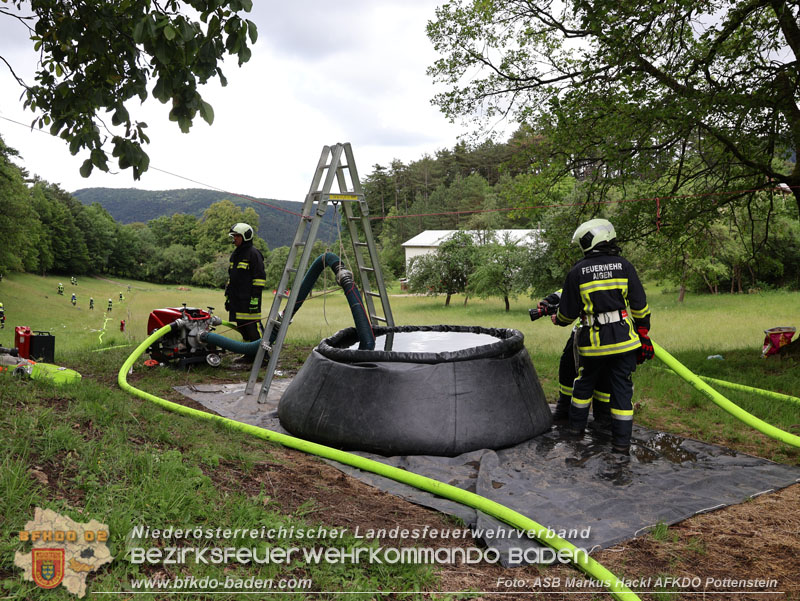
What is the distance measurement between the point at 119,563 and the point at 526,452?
3062 mm

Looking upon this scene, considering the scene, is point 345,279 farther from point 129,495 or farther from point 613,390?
point 129,495

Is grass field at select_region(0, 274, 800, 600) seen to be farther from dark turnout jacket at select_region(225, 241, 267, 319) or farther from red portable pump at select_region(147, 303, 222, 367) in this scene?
dark turnout jacket at select_region(225, 241, 267, 319)

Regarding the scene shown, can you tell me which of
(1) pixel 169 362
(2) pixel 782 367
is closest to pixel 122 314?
(1) pixel 169 362

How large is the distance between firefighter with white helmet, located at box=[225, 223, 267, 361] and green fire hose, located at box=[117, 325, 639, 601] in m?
2.73

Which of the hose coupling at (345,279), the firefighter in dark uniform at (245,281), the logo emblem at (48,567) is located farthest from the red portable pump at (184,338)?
the logo emblem at (48,567)

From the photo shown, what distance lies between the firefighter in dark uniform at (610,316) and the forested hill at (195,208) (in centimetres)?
286

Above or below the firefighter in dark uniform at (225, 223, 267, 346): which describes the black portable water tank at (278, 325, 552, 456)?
below

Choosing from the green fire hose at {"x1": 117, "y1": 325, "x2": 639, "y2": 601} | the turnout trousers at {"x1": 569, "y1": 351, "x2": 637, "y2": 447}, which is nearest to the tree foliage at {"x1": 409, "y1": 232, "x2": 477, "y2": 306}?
the green fire hose at {"x1": 117, "y1": 325, "x2": 639, "y2": 601}

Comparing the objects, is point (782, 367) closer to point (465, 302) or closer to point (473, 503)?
point (473, 503)

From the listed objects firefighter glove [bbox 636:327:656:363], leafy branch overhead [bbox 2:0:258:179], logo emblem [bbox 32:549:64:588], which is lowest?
logo emblem [bbox 32:549:64:588]

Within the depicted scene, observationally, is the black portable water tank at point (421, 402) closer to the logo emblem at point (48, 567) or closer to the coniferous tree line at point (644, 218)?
the logo emblem at point (48, 567)

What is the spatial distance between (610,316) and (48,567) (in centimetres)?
402

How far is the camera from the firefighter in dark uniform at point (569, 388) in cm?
504

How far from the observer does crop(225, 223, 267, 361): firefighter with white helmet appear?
8.13 meters
